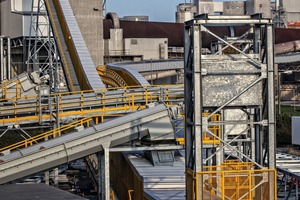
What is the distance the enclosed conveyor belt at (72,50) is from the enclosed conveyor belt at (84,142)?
1295 centimetres

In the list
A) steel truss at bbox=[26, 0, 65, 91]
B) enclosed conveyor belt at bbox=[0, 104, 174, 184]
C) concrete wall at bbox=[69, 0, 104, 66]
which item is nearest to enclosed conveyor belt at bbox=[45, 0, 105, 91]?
concrete wall at bbox=[69, 0, 104, 66]

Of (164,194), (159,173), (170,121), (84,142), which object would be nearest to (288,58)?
(170,121)

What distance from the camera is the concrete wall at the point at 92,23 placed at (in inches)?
2333

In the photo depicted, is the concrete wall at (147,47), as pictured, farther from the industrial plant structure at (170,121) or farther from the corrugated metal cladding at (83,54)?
the corrugated metal cladding at (83,54)

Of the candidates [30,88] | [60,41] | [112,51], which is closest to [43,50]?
[112,51]

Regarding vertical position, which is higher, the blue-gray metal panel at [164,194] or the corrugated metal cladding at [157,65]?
the corrugated metal cladding at [157,65]

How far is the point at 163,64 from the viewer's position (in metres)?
65.2

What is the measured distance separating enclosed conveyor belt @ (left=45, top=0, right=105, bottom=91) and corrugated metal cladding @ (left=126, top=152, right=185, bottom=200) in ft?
46.7

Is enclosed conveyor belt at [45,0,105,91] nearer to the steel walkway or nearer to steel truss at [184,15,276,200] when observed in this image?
the steel walkway

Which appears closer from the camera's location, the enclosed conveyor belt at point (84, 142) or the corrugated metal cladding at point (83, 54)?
the enclosed conveyor belt at point (84, 142)

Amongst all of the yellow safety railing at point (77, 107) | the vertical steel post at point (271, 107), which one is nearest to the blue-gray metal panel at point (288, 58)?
the yellow safety railing at point (77, 107)

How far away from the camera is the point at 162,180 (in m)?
20.8

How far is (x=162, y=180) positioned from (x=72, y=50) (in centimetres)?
2340

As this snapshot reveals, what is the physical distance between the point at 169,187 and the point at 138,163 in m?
4.64
